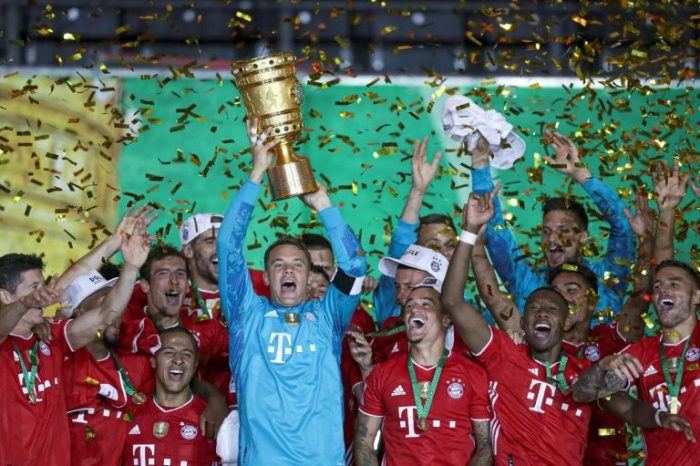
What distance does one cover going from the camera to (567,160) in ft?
25.1

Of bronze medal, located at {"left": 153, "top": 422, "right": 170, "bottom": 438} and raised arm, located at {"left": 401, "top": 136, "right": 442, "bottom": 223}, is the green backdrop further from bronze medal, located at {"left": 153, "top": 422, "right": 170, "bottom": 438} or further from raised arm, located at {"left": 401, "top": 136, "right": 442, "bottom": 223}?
bronze medal, located at {"left": 153, "top": 422, "right": 170, "bottom": 438}

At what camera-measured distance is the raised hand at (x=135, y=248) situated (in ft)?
21.9

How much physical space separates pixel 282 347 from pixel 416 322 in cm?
70

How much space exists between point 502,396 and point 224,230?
1.63m

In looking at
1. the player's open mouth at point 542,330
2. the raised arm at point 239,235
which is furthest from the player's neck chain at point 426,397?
the raised arm at point 239,235

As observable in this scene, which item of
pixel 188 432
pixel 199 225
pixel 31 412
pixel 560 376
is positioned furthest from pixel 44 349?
pixel 560 376

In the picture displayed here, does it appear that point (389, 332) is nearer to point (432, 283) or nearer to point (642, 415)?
point (432, 283)

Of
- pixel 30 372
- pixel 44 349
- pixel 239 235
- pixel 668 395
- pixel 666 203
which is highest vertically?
pixel 666 203

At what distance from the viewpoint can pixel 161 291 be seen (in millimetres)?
7312

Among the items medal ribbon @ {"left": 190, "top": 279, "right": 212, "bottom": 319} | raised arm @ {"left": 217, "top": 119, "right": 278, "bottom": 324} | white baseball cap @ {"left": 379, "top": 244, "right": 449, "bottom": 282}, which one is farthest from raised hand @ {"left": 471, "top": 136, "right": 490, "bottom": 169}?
medal ribbon @ {"left": 190, "top": 279, "right": 212, "bottom": 319}

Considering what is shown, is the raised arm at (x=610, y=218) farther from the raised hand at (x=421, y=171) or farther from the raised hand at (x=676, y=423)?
the raised hand at (x=676, y=423)

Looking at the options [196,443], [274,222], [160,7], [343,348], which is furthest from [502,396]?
[160,7]

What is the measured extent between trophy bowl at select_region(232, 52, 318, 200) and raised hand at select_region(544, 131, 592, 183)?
1858 millimetres

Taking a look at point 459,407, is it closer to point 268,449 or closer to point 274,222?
point 268,449
